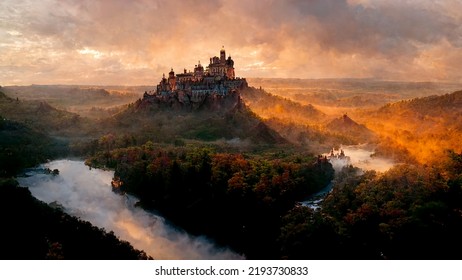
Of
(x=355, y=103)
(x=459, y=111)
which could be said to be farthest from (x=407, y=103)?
(x=459, y=111)

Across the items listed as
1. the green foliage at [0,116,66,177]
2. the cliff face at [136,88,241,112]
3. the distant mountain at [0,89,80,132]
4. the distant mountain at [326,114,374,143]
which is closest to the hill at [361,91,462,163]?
the distant mountain at [326,114,374,143]

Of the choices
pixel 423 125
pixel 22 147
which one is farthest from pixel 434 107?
pixel 22 147

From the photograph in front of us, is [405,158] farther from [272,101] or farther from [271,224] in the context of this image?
[272,101]

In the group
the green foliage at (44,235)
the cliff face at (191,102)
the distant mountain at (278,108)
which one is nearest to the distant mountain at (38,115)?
the cliff face at (191,102)

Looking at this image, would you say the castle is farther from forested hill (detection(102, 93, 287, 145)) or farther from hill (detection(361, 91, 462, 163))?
hill (detection(361, 91, 462, 163))

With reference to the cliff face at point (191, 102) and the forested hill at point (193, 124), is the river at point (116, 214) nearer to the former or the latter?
the forested hill at point (193, 124)
